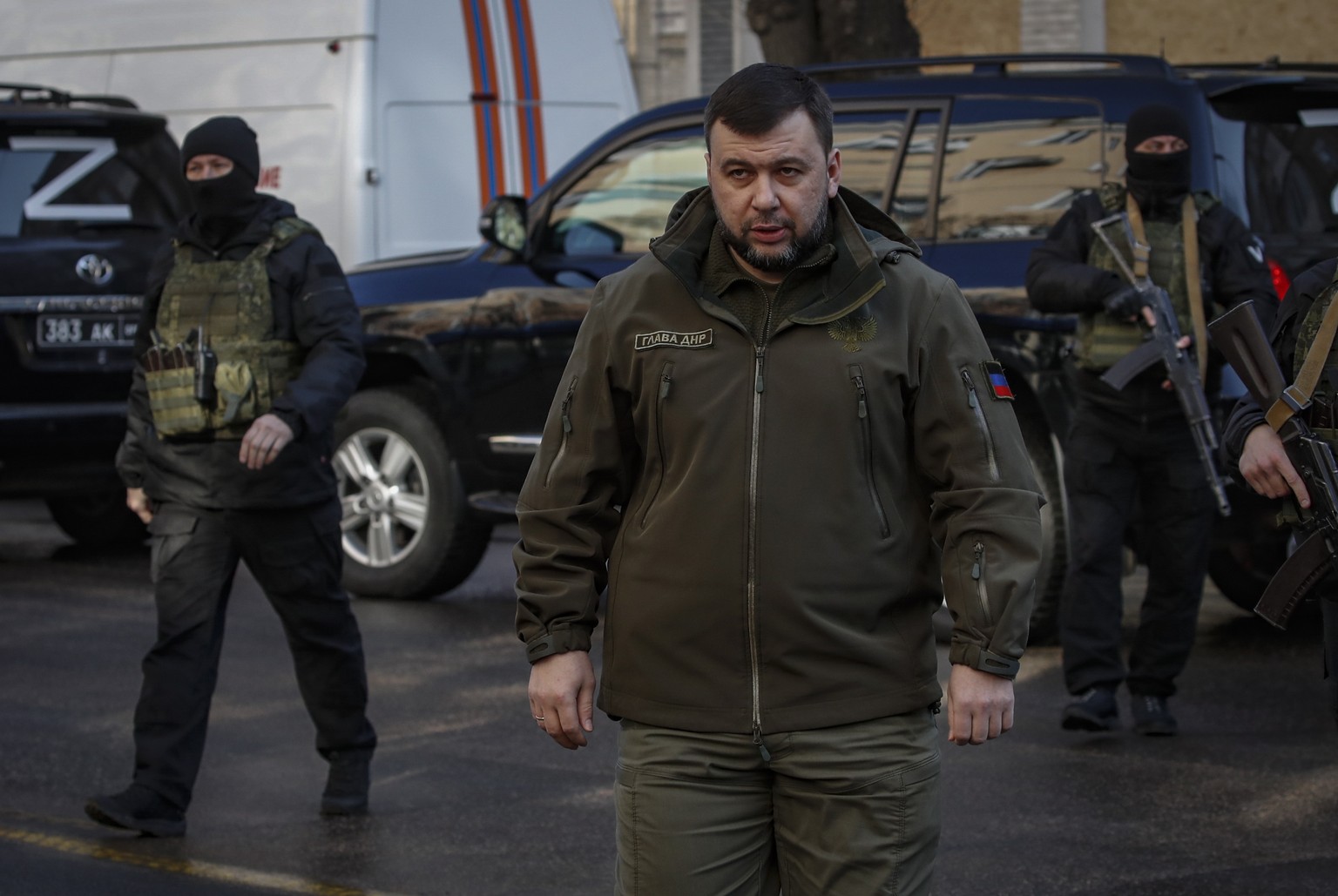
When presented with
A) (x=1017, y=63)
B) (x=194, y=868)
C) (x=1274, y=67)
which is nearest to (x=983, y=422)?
(x=194, y=868)

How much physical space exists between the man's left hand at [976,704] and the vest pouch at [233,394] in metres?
2.68

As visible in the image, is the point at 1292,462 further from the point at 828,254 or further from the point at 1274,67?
the point at 1274,67

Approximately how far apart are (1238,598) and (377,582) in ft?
11.4

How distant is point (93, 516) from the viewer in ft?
33.1

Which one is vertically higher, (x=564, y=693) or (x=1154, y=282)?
(x=1154, y=282)

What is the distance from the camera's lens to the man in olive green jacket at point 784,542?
290 centimetres

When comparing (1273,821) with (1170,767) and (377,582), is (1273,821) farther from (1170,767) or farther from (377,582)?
(377,582)

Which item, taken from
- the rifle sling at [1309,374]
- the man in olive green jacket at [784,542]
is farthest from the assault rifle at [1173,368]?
the man in olive green jacket at [784,542]

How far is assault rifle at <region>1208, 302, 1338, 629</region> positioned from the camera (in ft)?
12.5

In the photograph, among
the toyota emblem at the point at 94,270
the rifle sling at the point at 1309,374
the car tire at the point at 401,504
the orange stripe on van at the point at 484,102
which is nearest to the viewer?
the rifle sling at the point at 1309,374

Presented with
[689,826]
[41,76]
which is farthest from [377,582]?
[689,826]

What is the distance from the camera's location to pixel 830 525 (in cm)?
291

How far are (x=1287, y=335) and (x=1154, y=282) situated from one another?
77.8 inches

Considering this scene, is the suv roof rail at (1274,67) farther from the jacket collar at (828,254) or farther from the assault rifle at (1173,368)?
the jacket collar at (828,254)
